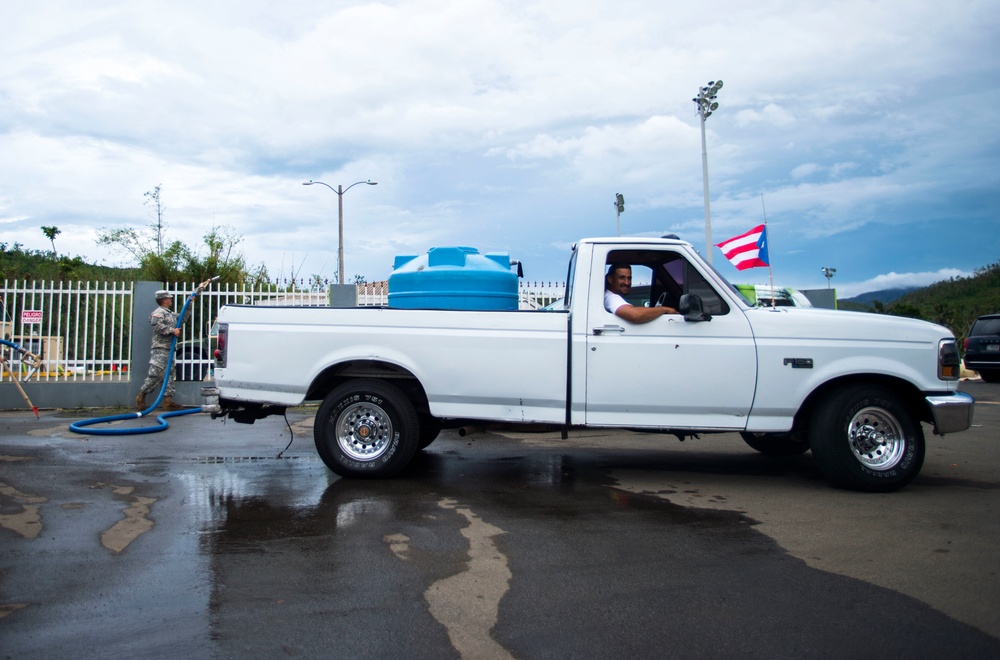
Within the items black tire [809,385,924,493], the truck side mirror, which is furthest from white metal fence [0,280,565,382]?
black tire [809,385,924,493]

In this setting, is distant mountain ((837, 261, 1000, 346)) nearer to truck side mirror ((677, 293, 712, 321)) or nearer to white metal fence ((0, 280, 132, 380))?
white metal fence ((0, 280, 132, 380))

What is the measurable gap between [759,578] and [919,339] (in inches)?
Result: 118

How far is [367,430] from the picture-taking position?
6441mm

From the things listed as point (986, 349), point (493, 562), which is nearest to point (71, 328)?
point (493, 562)

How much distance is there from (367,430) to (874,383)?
162 inches

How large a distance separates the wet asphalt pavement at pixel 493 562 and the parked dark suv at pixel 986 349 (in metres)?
13.6

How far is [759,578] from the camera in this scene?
13.4 ft

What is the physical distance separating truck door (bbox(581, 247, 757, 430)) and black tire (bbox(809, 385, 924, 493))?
25.6 inches

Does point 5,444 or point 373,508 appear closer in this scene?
point 373,508

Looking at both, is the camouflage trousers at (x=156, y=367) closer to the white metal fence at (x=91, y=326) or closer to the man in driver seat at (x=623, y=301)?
the white metal fence at (x=91, y=326)

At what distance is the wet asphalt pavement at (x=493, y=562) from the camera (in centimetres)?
332

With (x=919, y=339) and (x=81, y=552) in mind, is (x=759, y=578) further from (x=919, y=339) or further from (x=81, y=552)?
(x=81, y=552)

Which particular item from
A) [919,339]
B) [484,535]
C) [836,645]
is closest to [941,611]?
[836,645]

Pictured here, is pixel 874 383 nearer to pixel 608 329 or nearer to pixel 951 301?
pixel 608 329
